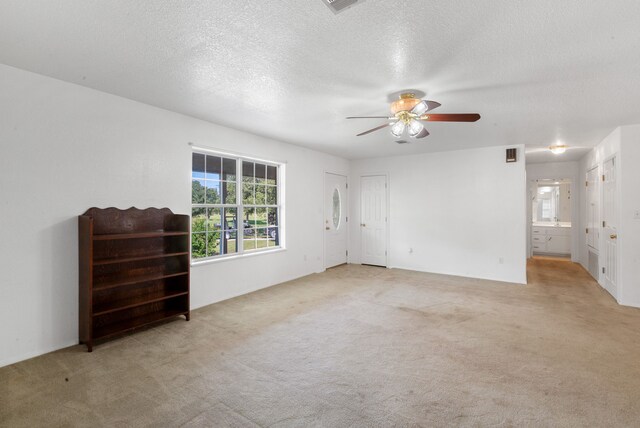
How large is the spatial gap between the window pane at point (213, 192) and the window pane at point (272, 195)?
101 centimetres

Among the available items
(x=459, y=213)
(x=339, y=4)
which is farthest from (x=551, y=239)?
(x=339, y=4)

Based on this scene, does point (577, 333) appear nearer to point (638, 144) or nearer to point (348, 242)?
point (638, 144)

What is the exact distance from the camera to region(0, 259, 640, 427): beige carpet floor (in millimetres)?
1985

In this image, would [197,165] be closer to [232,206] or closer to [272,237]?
[232,206]

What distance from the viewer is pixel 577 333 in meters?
3.26

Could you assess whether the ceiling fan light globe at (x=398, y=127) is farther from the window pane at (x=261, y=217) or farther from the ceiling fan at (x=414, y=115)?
the window pane at (x=261, y=217)

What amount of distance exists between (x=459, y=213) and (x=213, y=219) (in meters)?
4.64

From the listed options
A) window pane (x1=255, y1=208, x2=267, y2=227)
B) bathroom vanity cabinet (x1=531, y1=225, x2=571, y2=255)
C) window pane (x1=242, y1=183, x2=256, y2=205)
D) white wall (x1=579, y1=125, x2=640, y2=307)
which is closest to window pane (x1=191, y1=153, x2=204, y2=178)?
window pane (x1=242, y1=183, x2=256, y2=205)

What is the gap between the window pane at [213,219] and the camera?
4.34 metres

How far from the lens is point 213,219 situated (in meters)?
4.40

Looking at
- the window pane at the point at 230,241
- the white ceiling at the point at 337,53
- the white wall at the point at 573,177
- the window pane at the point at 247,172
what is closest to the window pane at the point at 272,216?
the window pane at the point at 247,172

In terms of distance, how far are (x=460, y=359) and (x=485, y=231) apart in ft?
12.5

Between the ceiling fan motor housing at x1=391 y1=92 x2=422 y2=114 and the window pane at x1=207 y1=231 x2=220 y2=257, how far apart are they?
9.74 ft

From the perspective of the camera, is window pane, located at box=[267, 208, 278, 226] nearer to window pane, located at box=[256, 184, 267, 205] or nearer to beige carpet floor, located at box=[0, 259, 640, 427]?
window pane, located at box=[256, 184, 267, 205]
